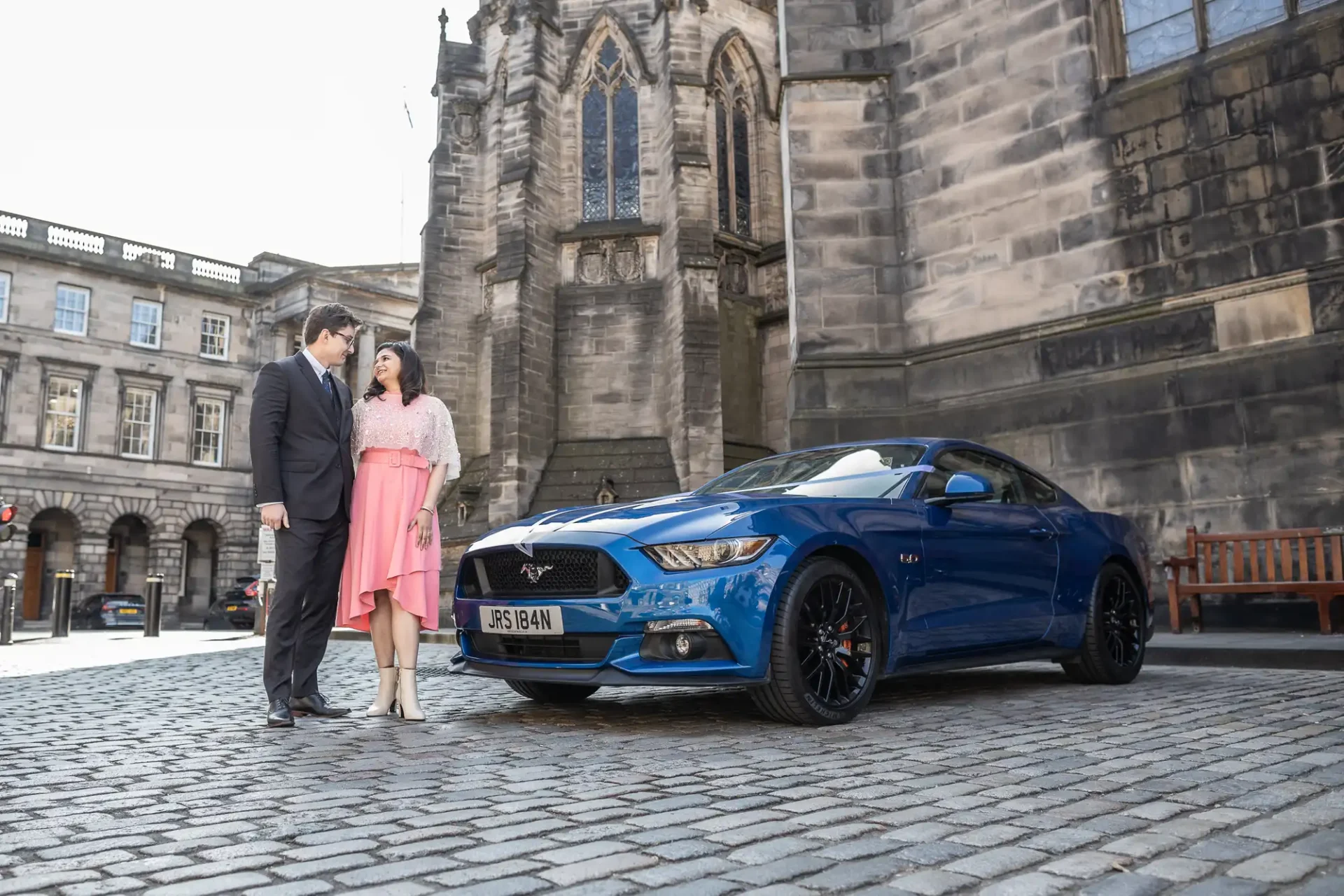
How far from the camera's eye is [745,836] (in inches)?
102

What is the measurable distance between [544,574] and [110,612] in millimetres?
32194

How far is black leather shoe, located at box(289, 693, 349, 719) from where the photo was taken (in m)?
A: 5.25

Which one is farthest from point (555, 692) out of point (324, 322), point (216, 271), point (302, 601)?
point (216, 271)

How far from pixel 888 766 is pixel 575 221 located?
61.8 ft

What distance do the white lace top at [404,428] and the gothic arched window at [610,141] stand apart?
651 inches

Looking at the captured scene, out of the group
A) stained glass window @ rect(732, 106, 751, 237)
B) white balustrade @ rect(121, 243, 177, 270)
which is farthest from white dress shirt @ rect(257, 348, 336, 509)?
white balustrade @ rect(121, 243, 177, 270)

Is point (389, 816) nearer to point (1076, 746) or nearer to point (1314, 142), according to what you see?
point (1076, 746)

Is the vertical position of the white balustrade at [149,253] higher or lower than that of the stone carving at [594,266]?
higher

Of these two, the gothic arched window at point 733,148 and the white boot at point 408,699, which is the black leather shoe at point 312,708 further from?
the gothic arched window at point 733,148

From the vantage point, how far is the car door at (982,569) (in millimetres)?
5129

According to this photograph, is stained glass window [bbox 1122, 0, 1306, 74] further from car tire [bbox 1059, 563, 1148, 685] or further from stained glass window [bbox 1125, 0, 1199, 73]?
car tire [bbox 1059, 563, 1148, 685]

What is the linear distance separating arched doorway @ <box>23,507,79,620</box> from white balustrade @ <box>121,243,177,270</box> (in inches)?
386

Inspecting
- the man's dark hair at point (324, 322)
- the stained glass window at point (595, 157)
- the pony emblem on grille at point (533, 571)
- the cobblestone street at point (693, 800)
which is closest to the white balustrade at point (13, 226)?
the stained glass window at point (595, 157)

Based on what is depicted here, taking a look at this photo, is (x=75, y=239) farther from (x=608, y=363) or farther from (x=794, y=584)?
(x=794, y=584)
